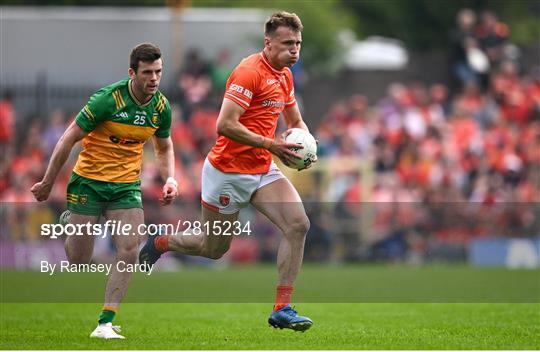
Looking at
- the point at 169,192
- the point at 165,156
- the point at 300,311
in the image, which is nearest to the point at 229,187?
the point at 169,192

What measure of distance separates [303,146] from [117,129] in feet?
5.07

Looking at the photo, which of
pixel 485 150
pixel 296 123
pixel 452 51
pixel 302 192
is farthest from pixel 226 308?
pixel 452 51

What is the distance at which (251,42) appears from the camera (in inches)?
1085

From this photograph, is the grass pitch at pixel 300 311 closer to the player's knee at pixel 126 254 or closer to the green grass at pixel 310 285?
the green grass at pixel 310 285

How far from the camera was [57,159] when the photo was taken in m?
10.1

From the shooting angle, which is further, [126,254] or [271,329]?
[271,329]

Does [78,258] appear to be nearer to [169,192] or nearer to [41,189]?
[41,189]

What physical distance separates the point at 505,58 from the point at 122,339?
702 inches

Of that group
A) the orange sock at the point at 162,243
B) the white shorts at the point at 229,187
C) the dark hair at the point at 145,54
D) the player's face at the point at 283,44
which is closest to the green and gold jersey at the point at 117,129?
the dark hair at the point at 145,54

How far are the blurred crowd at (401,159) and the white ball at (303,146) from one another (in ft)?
35.1

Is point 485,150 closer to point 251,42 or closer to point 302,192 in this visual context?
point 302,192

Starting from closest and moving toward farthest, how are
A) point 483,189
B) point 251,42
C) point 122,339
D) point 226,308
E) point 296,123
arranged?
point 122,339
point 296,123
point 226,308
point 483,189
point 251,42

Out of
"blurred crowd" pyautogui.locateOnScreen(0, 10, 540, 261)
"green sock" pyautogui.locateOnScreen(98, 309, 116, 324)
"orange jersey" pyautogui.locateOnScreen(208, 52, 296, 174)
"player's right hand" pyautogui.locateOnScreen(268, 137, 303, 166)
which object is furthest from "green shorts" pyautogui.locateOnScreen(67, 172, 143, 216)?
"blurred crowd" pyautogui.locateOnScreen(0, 10, 540, 261)

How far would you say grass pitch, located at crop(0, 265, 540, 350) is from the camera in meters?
9.85
